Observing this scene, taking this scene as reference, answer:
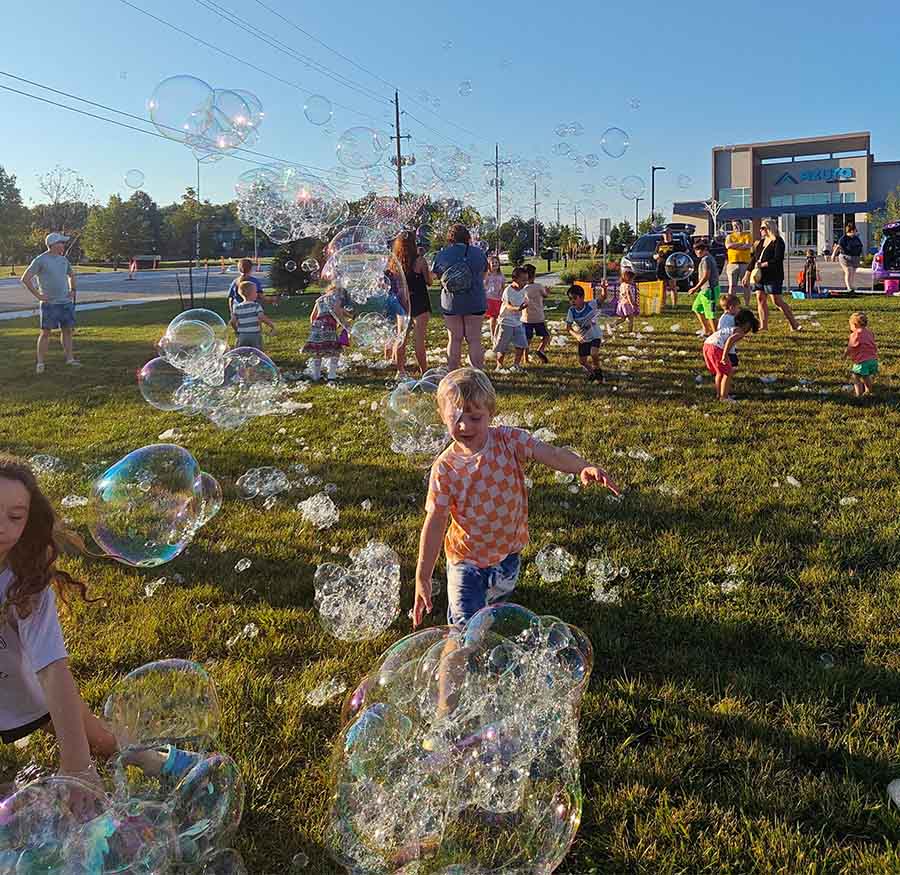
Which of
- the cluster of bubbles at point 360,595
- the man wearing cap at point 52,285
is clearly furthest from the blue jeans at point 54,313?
the cluster of bubbles at point 360,595

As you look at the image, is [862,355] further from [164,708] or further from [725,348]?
[164,708]

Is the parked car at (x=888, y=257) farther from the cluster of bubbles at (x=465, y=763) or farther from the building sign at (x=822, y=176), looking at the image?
the building sign at (x=822, y=176)

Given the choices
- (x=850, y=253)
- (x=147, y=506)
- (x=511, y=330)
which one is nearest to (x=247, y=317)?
(x=511, y=330)

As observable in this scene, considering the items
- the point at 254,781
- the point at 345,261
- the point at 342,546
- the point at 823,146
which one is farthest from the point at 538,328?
the point at 823,146

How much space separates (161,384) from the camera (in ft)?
21.5

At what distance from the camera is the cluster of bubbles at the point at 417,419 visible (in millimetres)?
4809

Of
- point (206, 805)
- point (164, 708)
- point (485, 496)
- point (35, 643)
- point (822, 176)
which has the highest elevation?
point (822, 176)

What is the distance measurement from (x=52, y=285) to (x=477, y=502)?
9.82m

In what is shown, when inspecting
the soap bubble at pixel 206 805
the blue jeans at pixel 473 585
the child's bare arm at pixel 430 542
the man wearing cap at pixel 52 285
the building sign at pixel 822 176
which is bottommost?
the soap bubble at pixel 206 805

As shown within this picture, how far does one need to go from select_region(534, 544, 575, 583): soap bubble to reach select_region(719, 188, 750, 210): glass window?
56712 millimetres

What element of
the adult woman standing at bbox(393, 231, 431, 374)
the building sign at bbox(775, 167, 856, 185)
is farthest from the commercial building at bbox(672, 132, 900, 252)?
the adult woman standing at bbox(393, 231, 431, 374)

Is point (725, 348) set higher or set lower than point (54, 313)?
lower

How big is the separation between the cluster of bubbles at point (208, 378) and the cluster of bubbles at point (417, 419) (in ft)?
5.76

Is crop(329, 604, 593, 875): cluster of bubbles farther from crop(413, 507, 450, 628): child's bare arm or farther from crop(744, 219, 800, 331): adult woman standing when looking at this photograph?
crop(744, 219, 800, 331): adult woman standing
